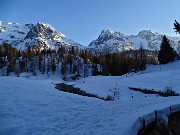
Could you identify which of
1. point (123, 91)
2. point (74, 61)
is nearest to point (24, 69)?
point (74, 61)

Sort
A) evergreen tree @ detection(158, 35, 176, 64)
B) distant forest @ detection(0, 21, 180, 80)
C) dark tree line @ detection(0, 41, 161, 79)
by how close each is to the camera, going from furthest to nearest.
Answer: dark tree line @ detection(0, 41, 161, 79) < distant forest @ detection(0, 21, 180, 80) < evergreen tree @ detection(158, 35, 176, 64)

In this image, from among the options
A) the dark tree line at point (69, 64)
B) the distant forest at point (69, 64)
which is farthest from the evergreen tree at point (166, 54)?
the dark tree line at point (69, 64)

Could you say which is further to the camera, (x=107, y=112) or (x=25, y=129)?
(x=107, y=112)

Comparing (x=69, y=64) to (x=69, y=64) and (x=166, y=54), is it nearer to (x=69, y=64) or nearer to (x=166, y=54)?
(x=69, y=64)

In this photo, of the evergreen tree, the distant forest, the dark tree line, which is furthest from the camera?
the dark tree line

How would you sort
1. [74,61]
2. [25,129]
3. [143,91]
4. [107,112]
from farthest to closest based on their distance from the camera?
[74,61] < [143,91] < [107,112] < [25,129]

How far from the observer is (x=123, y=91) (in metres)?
50.5

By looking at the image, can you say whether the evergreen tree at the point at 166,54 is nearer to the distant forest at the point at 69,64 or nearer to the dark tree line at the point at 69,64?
the distant forest at the point at 69,64

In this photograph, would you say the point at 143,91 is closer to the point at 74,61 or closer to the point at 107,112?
the point at 107,112

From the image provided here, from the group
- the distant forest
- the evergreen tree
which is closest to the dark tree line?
the distant forest

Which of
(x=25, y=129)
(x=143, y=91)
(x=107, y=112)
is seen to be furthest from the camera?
(x=143, y=91)

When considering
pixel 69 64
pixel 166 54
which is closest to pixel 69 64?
pixel 69 64

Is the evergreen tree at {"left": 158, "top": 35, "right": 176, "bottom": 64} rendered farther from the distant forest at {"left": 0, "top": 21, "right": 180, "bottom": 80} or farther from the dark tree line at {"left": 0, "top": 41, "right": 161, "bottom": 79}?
the dark tree line at {"left": 0, "top": 41, "right": 161, "bottom": 79}

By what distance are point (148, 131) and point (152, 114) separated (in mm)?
1226
